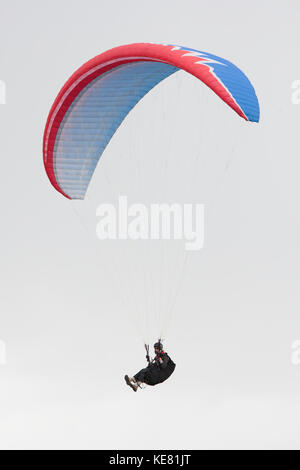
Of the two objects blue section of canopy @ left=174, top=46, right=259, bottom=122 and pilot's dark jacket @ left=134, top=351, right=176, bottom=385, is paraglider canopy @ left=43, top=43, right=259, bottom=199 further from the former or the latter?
pilot's dark jacket @ left=134, top=351, right=176, bottom=385

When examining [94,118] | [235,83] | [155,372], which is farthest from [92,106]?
[155,372]

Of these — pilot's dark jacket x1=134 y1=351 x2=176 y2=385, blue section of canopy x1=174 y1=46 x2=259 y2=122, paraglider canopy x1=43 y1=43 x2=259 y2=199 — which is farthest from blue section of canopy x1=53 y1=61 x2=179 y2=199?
pilot's dark jacket x1=134 y1=351 x2=176 y2=385

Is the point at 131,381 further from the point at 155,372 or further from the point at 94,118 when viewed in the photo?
the point at 94,118

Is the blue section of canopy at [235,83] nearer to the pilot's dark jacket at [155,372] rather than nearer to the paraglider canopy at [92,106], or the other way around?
the paraglider canopy at [92,106]

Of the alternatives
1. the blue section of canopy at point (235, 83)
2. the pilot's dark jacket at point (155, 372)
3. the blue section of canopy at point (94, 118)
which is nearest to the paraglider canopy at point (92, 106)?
the blue section of canopy at point (94, 118)

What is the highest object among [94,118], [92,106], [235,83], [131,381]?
[92,106]

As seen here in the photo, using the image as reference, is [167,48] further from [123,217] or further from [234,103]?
[123,217]
